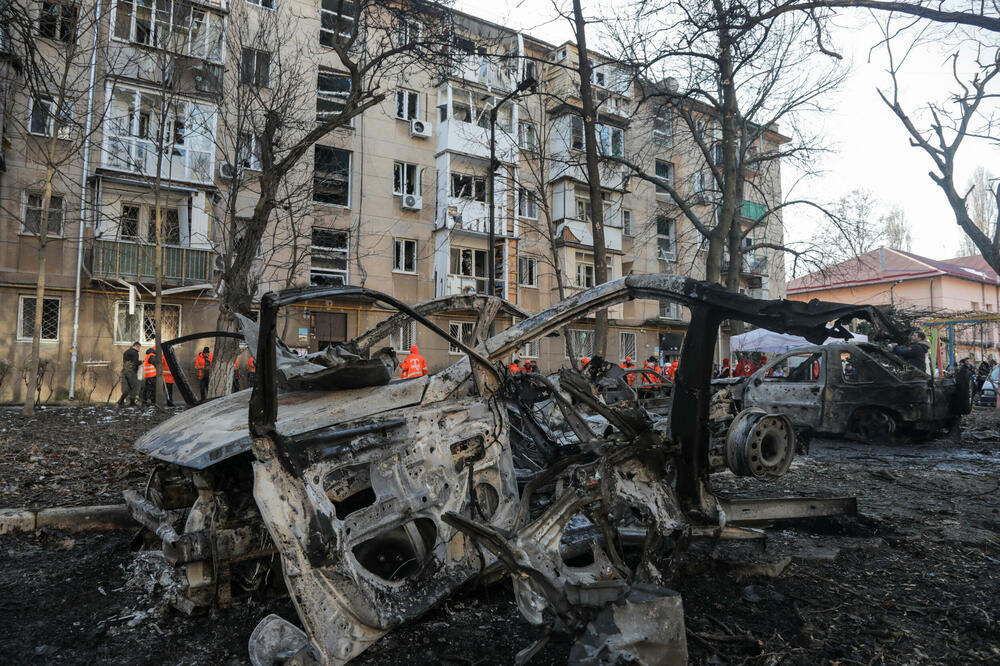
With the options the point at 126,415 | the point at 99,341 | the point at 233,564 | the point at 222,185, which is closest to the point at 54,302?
the point at 99,341

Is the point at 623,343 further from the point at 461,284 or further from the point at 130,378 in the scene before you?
the point at 130,378

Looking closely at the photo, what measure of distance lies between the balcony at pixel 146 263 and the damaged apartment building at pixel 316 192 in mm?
60

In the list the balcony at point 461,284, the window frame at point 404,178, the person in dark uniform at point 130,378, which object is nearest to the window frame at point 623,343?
the balcony at point 461,284

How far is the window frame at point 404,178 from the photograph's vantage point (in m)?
23.7

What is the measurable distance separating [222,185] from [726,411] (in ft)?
64.6

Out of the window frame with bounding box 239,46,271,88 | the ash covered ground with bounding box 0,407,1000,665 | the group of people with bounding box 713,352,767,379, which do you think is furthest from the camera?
the group of people with bounding box 713,352,767,379

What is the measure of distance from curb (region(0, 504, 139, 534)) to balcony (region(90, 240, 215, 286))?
14.1 m

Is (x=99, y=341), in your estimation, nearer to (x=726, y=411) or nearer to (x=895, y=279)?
(x=726, y=411)

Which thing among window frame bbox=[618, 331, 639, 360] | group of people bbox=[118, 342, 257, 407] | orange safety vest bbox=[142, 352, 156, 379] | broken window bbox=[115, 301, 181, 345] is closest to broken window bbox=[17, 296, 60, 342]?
broken window bbox=[115, 301, 181, 345]

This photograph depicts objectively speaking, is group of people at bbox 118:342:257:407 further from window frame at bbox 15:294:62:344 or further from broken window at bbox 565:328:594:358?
broken window at bbox 565:328:594:358

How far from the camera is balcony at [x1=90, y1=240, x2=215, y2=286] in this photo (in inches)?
695

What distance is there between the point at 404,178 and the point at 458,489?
22205 mm

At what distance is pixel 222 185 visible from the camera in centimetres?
1997

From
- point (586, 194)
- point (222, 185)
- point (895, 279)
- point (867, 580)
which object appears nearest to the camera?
point (867, 580)
